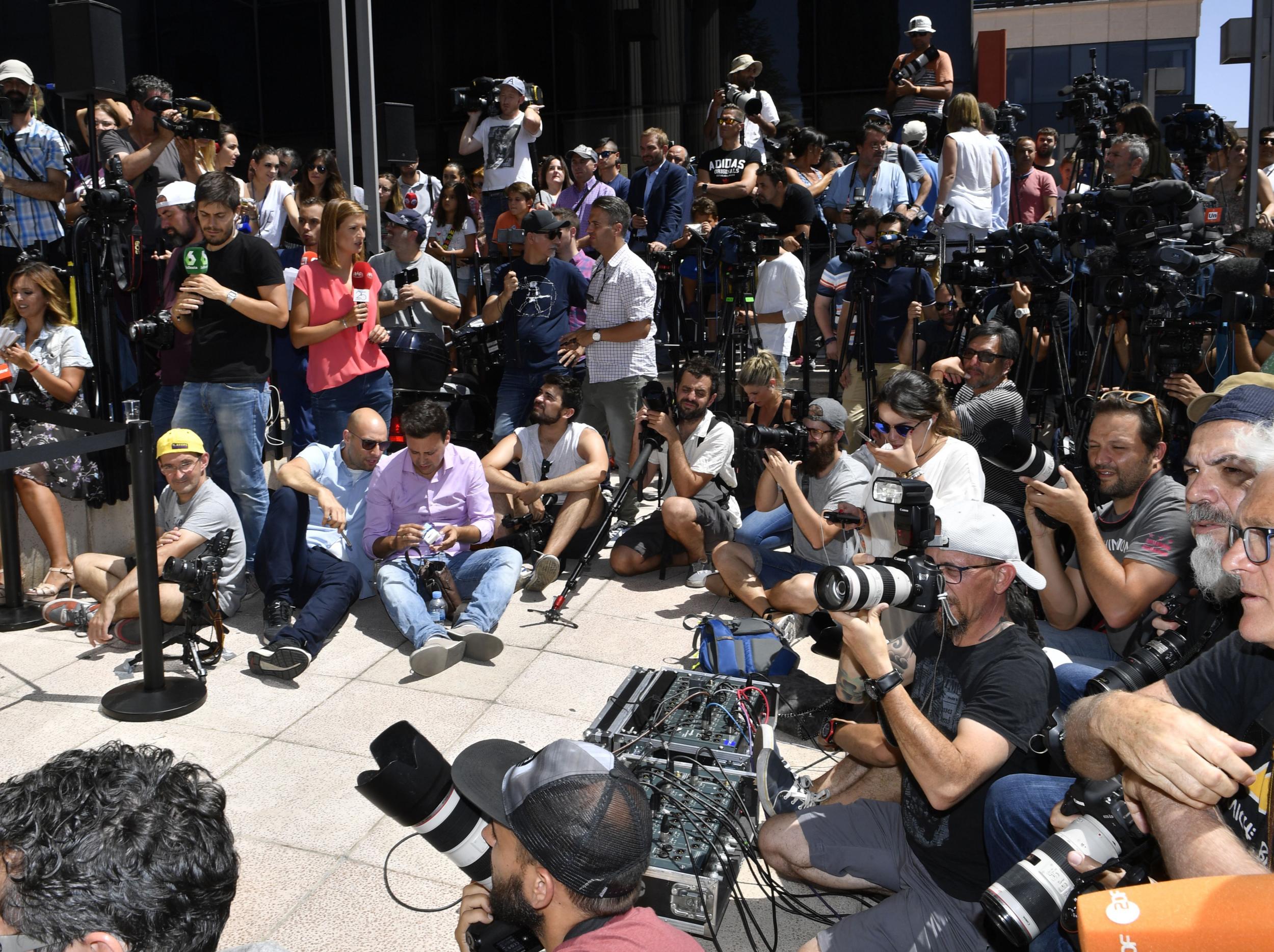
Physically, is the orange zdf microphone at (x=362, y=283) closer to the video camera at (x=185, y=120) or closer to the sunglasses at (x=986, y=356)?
the video camera at (x=185, y=120)

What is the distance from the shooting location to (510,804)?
7.15 feet

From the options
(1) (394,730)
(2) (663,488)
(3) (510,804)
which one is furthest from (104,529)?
(3) (510,804)

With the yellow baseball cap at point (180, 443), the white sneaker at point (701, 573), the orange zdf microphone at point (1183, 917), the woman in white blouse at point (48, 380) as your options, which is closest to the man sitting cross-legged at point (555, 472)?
the white sneaker at point (701, 573)

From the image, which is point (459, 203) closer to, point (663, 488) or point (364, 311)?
point (364, 311)

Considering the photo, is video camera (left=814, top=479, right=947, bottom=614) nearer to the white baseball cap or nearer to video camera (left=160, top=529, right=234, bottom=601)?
the white baseball cap

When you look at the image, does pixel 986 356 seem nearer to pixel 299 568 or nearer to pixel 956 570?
pixel 956 570

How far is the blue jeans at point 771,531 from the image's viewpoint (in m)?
5.58

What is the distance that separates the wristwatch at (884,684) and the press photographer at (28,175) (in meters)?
6.11

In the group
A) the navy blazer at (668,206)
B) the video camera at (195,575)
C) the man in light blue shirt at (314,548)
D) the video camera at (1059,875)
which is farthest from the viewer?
the navy blazer at (668,206)

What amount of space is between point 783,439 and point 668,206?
157 inches

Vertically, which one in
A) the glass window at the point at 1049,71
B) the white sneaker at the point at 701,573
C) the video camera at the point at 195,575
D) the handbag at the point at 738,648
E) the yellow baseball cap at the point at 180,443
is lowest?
the white sneaker at the point at 701,573

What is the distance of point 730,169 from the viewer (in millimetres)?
8648

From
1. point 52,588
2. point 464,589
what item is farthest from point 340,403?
point 52,588

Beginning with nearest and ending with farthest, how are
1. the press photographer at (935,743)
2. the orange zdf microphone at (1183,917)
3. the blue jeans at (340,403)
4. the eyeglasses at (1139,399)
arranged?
1. the orange zdf microphone at (1183,917)
2. the press photographer at (935,743)
3. the eyeglasses at (1139,399)
4. the blue jeans at (340,403)
